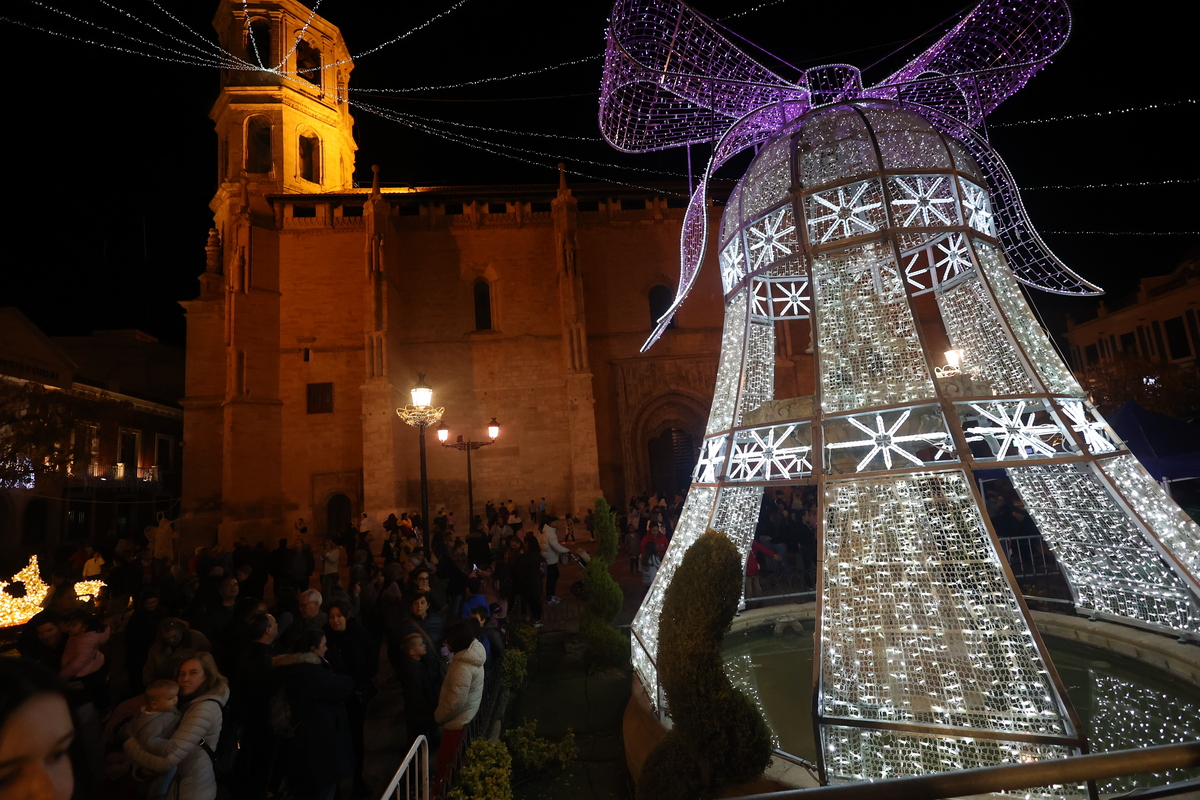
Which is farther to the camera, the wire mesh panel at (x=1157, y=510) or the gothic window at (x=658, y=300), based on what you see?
the gothic window at (x=658, y=300)

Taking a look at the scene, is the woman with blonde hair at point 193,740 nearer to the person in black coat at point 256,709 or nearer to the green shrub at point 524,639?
the person in black coat at point 256,709

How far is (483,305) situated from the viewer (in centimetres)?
2200

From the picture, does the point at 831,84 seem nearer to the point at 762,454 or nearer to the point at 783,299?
the point at 783,299

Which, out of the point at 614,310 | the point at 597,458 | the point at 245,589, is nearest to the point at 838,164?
the point at 245,589

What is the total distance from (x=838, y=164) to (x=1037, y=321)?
2205mm

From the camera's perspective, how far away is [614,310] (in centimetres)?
2181

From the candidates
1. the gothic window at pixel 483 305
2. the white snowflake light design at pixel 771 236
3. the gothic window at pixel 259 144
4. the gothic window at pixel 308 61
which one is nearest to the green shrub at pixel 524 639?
the white snowflake light design at pixel 771 236

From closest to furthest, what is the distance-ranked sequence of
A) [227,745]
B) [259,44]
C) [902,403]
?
1. [902,403]
2. [227,745]
3. [259,44]

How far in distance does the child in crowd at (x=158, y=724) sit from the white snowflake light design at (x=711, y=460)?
13.2ft

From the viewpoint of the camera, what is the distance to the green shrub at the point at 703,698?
11.4ft

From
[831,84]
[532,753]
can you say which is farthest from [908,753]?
[831,84]

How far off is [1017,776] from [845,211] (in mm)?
4688

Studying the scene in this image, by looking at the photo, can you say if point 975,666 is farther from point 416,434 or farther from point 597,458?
point 416,434

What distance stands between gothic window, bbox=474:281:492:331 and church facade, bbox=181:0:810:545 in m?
0.09
